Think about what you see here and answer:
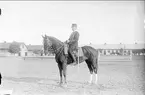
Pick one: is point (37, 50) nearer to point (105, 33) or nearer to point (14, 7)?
point (14, 7)

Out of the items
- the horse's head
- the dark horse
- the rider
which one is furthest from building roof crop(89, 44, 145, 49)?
the horse's head

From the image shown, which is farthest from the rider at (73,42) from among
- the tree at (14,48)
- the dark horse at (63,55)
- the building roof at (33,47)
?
the tree at (14,48)

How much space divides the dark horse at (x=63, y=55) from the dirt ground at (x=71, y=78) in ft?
0.28

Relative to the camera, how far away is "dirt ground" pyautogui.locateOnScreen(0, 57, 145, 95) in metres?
2.31

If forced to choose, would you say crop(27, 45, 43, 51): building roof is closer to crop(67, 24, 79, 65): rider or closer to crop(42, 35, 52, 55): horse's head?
crop(42, 35, 52, 55): horse's head

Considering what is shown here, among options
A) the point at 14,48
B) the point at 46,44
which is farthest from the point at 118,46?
the point at 14,48

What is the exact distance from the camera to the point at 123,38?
2.57 meters

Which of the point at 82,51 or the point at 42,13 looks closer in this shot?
the point at 82,51

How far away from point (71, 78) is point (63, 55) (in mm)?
352

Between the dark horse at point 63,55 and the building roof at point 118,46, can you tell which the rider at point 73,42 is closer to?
the dark horse at point 63,55

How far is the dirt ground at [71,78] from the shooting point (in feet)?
7.59

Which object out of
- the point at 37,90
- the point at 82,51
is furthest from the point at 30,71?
the point at 82,51

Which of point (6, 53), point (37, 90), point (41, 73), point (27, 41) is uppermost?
point (27, 41)

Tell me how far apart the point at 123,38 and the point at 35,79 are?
1.40 metres
